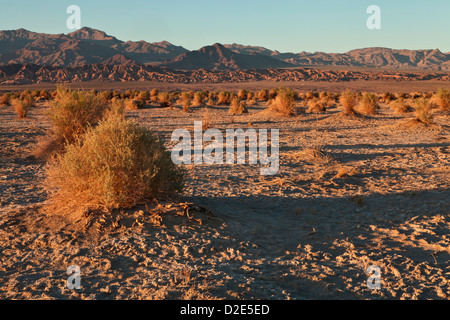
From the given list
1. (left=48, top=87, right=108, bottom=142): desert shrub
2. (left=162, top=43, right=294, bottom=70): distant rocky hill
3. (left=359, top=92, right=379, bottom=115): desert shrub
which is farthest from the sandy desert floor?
(left=162, top=43, right=294, bottom=70): distant rocky hill

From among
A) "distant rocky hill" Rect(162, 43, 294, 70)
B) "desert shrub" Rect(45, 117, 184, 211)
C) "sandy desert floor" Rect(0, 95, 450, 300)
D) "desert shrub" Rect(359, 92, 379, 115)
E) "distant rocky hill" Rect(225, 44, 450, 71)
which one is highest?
"distant rocky hill" Rect(225, 44, 450, 71)

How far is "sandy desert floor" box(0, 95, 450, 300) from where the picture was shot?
13.2 feet

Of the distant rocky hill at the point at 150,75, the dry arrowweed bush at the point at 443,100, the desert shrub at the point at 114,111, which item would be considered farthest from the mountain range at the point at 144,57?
the desert shrub at the point at 114,111

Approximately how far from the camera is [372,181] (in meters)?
8.51

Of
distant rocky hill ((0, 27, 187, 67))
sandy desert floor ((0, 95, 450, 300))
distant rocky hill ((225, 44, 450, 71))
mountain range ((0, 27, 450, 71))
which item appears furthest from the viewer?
distant rocky hill ((225, 44, 450, 71))

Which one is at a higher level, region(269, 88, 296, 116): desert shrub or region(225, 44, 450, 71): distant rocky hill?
region(225, 44, 450, 71): distant rocky hill

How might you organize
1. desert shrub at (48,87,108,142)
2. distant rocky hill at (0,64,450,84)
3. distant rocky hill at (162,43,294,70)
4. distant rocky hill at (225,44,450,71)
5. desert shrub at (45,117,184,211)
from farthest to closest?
distant rocky hill at (225,44,450,71)
distant rocky hill at (162,43,294,70)
distant rocky hill at (0,64,450,84)
desert shrub at (48,87,108,142)
desert shrub at (45,117,184,211)

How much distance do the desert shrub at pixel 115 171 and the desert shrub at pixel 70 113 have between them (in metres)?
5.36

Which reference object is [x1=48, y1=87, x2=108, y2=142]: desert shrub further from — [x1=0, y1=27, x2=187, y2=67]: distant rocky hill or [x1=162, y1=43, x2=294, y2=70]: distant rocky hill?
[x1=0, y1=27, x2=187, y2=67]: distant rocky hill

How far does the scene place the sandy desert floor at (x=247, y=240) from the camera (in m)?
4.02

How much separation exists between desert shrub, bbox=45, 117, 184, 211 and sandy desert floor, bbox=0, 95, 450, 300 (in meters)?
0.27

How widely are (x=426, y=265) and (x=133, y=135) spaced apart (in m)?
4.11

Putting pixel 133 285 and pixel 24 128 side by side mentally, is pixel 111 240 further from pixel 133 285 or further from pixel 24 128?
pixel 24 128

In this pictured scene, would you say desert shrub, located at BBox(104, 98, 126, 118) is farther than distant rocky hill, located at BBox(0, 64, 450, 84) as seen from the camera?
No
